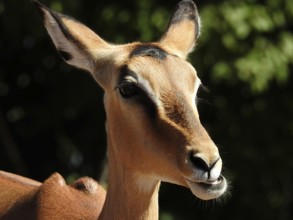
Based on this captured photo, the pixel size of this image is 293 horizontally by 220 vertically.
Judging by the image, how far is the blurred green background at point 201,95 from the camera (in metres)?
11.9

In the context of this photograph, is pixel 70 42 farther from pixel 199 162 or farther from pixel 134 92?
pixel 199 162

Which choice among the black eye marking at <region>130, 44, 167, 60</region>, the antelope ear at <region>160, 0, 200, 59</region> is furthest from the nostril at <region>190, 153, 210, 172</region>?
the antelope ear at <region>160, 0, 200, 59</region>

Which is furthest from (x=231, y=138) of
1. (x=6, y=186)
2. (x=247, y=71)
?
(x=6, y=186)

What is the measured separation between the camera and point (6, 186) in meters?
7.99

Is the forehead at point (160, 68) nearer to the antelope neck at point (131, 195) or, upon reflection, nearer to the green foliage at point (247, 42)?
the antelope neck at point (131, 195)

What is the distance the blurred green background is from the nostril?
5.66m

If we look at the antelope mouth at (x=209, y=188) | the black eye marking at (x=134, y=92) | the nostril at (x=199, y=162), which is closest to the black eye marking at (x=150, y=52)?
the black eye marking at (x=134, y=92)

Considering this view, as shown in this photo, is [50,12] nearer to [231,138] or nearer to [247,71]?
[247,71]

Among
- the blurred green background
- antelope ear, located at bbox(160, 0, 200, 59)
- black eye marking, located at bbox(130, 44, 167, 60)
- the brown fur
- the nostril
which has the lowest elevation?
the blurred green background

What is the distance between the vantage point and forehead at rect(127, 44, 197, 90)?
21.4 feet

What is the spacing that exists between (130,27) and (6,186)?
4.27 meters

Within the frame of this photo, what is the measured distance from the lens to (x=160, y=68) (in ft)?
21.7

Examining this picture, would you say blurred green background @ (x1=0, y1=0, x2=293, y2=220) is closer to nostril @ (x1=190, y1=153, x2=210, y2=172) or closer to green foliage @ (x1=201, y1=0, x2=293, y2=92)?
green foliage @ (x1=201, y1=0, x2=293, y2=92)

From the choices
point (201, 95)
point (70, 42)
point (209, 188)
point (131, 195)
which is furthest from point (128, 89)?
point (201, 95)
